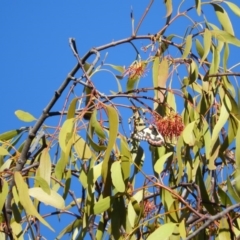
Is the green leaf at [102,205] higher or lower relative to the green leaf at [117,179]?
lower

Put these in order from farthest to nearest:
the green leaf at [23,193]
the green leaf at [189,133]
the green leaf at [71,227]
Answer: the green leaf at [71,227], the green leaf at [189,133], the green leaf at [23,193]

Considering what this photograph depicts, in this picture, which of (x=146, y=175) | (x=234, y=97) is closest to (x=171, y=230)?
(x=146, y=175)

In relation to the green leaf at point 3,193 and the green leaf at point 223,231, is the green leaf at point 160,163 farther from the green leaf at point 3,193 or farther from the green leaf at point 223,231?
the green leaf at point 3,193

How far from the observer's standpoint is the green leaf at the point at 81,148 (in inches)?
41.8

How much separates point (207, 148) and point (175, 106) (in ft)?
0.47

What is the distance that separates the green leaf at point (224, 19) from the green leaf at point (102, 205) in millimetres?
409

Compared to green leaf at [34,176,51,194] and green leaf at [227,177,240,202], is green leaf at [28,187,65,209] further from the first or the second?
green leaf at [227,177,240,202]

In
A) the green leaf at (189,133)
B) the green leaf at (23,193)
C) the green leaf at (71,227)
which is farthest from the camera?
the green leaf at (71,227)

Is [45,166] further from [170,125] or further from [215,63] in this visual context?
[215,63]

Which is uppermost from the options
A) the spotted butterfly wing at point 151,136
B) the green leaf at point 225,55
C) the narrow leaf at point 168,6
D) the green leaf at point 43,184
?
the narrow leaf at point 168,6

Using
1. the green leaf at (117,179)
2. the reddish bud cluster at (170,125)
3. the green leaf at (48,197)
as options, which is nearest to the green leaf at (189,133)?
the reddish bud cluster at (170,125)

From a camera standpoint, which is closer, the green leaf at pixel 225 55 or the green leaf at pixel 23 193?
the green leaf at pixel 23 193

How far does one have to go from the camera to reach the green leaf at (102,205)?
3.40 ft

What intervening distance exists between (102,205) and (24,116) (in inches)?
9.2
